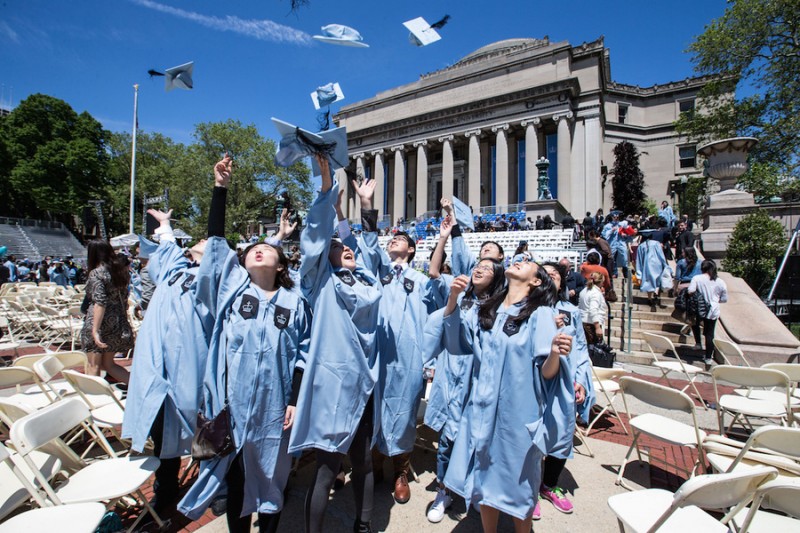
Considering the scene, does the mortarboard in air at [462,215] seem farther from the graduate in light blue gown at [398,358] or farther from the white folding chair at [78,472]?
the white folding chair at [78,472]

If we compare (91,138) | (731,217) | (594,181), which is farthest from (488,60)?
(91,138)

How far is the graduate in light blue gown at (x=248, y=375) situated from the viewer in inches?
92.6

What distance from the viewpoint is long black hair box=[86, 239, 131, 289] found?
4277 millimetres

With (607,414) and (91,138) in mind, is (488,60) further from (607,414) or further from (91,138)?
(91,138)

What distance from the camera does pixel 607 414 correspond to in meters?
5.12

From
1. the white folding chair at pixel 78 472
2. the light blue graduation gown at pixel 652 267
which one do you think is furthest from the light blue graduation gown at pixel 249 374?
the light blue graduation gown at pixel 652 267

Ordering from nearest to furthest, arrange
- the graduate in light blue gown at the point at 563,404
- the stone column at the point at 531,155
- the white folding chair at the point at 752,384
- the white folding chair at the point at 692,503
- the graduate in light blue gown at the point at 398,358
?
the white folding chair at the point at 692,503
the graduate in light blue gown at the point at 563,404
the graduate in light blue gown at the point at 398,358
the white folding chair at the point at 752,384
the stone column at the point at 531,155

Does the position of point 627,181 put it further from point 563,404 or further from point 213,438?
point 213,438

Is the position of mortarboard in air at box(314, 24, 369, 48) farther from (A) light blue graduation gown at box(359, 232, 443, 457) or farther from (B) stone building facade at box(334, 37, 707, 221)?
(B) stone building facade at box(334, 37, 707, 221)

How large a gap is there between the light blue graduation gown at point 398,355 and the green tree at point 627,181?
1609 inches

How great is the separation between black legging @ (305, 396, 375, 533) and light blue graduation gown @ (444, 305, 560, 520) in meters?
0.55

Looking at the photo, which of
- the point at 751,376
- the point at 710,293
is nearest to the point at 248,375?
the point at 751,376

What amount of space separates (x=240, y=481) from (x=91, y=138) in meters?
59.1

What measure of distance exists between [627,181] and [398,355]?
4323cm
